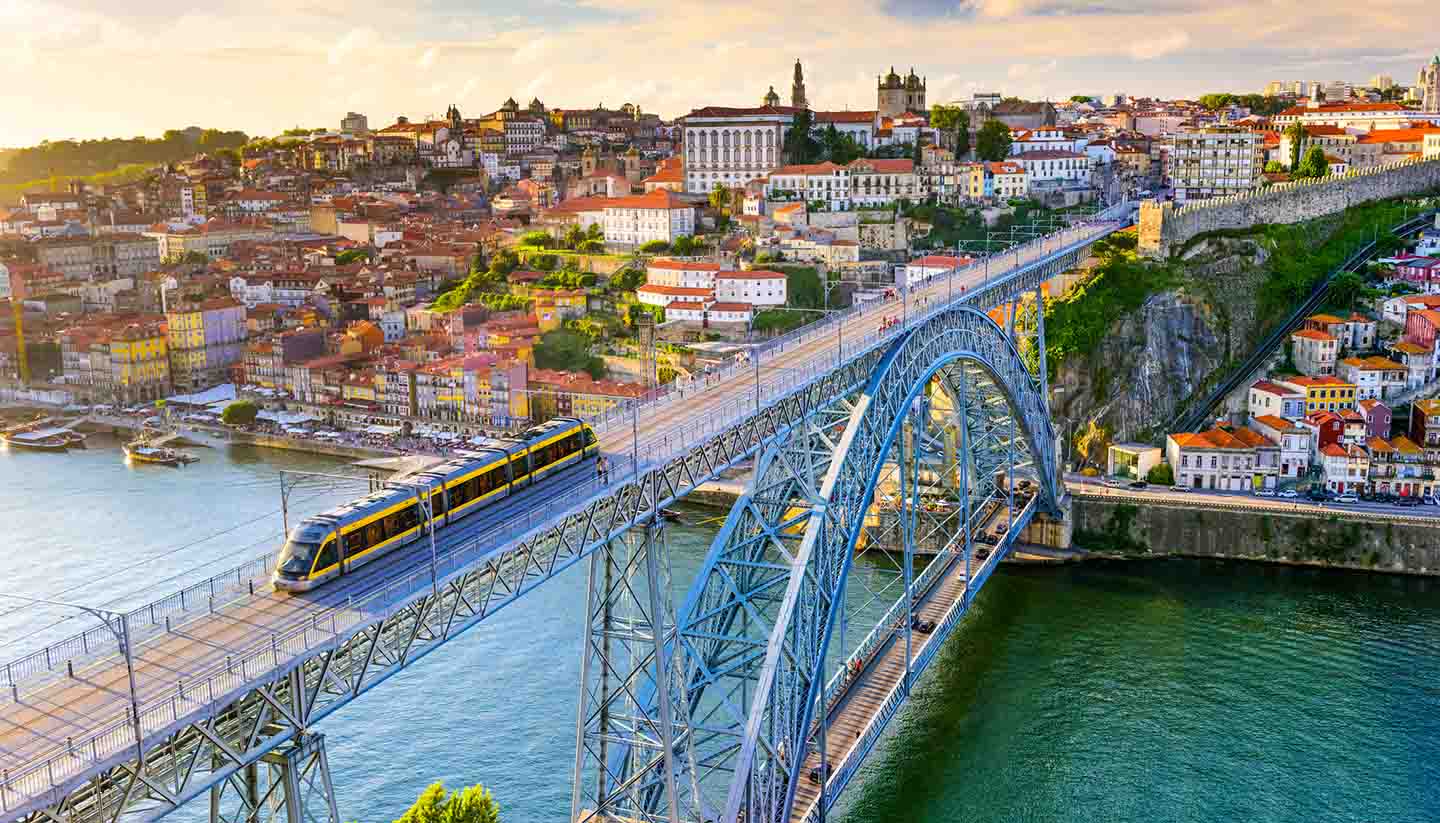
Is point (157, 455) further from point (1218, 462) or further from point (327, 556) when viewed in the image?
point (327, 556)

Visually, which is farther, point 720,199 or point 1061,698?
point 720,199

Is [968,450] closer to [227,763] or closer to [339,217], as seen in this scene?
[227,763]

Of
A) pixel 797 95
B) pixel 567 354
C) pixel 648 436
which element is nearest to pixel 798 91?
pixel 797 95

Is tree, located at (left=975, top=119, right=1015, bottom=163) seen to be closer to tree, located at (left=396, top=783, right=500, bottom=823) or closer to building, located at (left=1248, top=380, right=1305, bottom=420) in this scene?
building, located at (left=1248, top=380, right=1305, bottom=420)

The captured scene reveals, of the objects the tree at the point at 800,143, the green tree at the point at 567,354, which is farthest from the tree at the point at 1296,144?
the green tree at the point at 567,354

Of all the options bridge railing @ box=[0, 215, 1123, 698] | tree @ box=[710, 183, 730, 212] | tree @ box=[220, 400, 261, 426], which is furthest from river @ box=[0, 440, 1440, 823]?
tree @ box=[710, 183, 730, 212]

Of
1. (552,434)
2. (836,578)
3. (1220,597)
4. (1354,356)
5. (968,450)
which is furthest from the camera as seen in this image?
(1354,356)

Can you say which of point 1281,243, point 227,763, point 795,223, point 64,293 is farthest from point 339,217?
point 227,763
